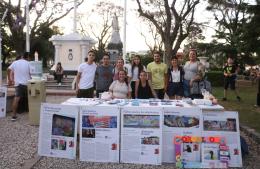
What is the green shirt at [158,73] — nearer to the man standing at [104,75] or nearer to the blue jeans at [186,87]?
the blue jeans at [186,87]

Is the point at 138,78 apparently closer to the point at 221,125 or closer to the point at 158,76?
the point at 158,76

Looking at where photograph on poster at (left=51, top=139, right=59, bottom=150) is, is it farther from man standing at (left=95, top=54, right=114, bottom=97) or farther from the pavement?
man standing at (left=95, top=54, right=114, bottom=97)

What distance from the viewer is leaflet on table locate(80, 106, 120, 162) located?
5.87 m

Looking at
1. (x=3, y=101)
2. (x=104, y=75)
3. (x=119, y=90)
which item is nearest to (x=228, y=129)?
(x=119, y=90)

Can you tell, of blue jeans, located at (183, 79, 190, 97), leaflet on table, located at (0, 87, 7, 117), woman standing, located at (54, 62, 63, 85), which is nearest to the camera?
blue jeans, located at (183, 79, 190, 97)

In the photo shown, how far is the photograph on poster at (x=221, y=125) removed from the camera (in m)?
5.83

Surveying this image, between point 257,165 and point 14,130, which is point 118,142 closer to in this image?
point 257,165

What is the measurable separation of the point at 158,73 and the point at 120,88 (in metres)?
1.36

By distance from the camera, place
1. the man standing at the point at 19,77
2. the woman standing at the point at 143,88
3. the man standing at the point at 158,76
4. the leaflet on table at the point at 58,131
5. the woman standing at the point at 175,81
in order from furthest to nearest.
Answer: the man standing at the point at 19,77, the man standing at the point at 158,76, the woman standing at the point at 175,81, the woman standing at the point at 143,88, the leaflet on table at the point at 58,131

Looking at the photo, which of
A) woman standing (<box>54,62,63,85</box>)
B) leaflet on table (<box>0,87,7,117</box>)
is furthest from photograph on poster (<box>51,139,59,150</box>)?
woman standing (<box>54,62,63,85</box>)

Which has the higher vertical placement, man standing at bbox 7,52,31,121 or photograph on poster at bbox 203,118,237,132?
man standing at bbox 7,52,31,121

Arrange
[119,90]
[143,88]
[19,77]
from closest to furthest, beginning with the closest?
[119,90] → [143,88] → [19,77]

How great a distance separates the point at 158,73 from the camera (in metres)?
8.90

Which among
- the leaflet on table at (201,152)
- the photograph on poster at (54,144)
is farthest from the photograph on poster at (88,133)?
the leaflet on table at (201,152)
